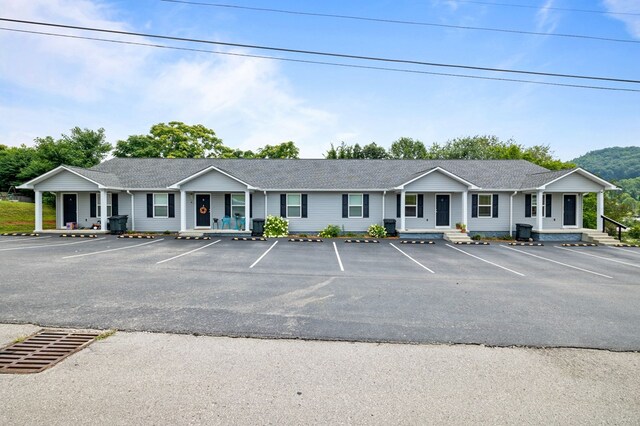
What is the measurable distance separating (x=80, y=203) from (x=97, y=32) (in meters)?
15.0

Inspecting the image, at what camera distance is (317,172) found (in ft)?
72.5

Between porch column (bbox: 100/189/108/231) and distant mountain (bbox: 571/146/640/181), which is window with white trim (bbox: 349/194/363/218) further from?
distant mountain (bbox: 571/146/640/181)

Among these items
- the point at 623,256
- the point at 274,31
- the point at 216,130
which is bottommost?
the point at 623,256

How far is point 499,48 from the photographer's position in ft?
46.6

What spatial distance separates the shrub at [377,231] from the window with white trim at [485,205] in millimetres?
6670

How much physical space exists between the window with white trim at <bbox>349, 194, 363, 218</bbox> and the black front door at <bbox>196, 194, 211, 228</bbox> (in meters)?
9.25

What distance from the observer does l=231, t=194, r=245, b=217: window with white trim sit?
20.0 meters

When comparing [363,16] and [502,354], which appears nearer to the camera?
[502,354]

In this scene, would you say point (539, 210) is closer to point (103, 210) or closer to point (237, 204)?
point (237, 204)

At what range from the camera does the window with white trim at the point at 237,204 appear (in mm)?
19953

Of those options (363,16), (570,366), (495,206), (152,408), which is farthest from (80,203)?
(495,206)

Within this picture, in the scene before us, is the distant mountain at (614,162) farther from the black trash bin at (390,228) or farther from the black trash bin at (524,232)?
the black trash bin at (390,228)

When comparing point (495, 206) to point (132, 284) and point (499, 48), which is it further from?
point (132, 284)

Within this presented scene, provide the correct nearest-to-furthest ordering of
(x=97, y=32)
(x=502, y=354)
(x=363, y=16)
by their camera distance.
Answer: (x=502, y=354), (x=97, y=32), (x=363, y=16)
